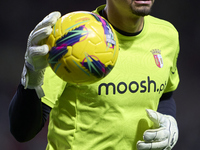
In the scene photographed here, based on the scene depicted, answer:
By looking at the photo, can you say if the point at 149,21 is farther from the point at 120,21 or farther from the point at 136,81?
the point at 136,81

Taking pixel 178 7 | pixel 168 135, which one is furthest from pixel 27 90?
pixel 178 7

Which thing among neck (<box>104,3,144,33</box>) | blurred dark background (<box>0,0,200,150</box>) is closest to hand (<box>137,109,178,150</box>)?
neck (<box>104,3,144,33</box>)

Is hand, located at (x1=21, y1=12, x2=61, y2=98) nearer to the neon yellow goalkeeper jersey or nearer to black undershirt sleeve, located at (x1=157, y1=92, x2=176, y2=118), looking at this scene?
the neon yellow goalkeeper jersey

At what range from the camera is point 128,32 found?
1.79 meters

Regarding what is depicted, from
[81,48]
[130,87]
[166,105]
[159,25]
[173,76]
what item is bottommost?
[166,105]

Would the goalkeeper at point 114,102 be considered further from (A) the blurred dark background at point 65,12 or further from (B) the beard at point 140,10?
(A) the blurred dark background at point 65,12

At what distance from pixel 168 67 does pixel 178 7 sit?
1.77 metres

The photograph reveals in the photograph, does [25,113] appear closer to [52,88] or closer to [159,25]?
[52,88]

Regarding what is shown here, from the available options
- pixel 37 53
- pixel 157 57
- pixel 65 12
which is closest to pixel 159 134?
pixel 157 57

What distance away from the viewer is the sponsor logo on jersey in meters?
1.70

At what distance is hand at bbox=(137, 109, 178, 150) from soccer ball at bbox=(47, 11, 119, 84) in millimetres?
422

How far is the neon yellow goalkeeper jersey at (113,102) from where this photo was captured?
1.70 meters

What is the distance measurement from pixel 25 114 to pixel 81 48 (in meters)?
0.48

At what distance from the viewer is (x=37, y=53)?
1432mm
